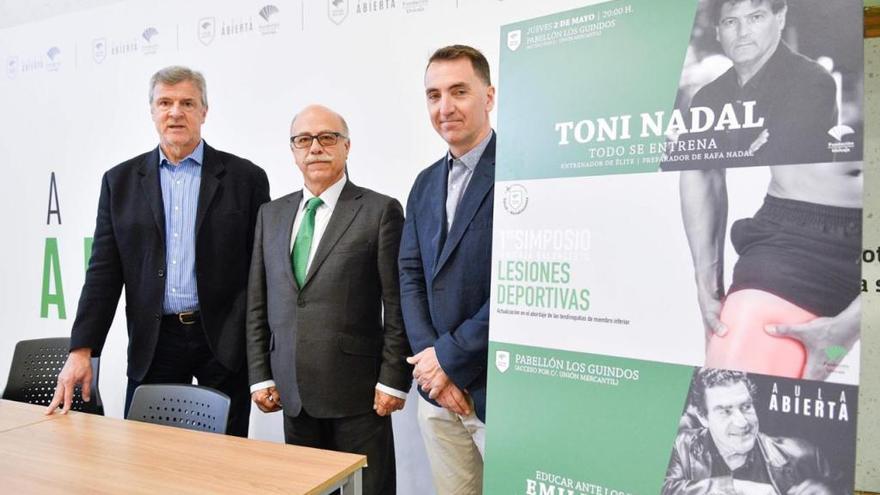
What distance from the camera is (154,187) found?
2877mm

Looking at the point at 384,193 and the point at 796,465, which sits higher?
the point at 384,193

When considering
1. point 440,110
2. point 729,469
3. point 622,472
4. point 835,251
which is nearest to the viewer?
point 835,251

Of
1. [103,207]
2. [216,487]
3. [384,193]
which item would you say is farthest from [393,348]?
[103,207]

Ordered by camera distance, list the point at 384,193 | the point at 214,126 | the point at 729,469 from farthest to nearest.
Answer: the point at 214,126
the point at 384,193
the point at 729,469

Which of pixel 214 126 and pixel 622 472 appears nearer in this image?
pixel 622 472

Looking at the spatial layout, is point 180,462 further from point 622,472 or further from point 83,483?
point 622,472

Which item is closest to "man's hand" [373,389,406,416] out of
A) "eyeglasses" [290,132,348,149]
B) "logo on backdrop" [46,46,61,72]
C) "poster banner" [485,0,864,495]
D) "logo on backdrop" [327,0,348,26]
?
"poster banner" [485,0,864,495]

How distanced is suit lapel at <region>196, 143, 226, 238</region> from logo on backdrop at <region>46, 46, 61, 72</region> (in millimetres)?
1861

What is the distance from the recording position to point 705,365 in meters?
1.60

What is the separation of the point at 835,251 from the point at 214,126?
3.09 metres

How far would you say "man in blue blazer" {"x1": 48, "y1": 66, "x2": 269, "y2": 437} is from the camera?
9.04 ft

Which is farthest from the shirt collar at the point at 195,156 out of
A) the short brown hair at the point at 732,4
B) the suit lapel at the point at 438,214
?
the short brown hair at the point at 732,4

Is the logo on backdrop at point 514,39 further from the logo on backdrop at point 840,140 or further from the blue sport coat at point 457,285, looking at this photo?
the logo on backdrop at point 840,140

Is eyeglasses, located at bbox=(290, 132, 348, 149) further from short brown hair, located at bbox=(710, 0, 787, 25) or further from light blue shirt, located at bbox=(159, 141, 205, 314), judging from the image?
short brown hair, located at bbox=(710, 0, 787, 25)
